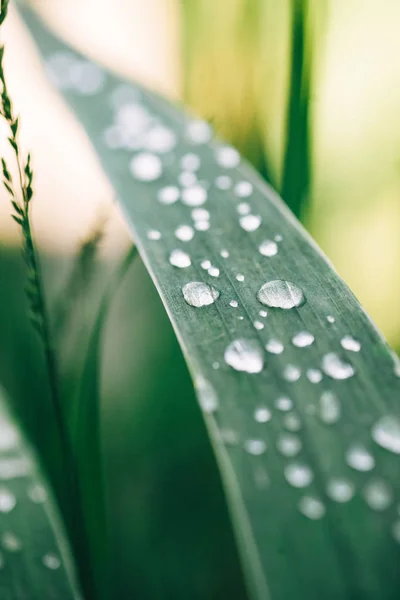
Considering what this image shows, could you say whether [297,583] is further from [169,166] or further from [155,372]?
[155,372]

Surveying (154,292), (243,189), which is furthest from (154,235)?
(154,292)

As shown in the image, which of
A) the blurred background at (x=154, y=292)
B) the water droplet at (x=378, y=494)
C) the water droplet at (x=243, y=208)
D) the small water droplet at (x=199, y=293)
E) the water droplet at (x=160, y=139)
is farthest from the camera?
the blurred background at (x=154, y=292)

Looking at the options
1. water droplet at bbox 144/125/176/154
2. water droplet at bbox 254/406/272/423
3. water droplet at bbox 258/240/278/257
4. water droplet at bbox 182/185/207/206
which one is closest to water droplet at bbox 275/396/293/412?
water droplet at bbox 254/406/272/423

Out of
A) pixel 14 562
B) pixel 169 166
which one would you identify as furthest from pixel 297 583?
pixel 169 166

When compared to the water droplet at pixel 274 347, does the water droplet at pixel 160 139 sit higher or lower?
higher

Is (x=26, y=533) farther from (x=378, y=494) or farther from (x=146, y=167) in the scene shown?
(x=146, y=167)

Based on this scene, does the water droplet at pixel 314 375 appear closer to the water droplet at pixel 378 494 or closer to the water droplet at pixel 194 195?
the water droplet at pixel 378 494

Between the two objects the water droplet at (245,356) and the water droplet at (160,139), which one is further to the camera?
the water droplet at (160,139)

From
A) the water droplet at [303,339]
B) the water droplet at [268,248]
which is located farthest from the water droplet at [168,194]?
the water droplet at [303,339]
